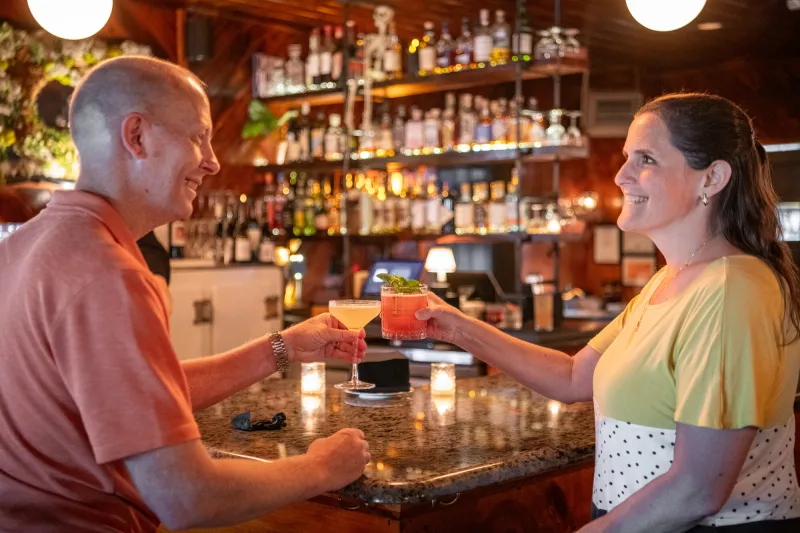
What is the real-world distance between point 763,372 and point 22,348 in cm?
125

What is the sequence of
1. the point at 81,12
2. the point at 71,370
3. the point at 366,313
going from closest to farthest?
the point at 71,370, the point at 366,313, the point at 81,12

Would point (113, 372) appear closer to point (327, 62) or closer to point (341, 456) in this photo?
point (341, 456)

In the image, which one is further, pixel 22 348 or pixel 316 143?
pixel 316 143

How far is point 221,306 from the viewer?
5.83 m

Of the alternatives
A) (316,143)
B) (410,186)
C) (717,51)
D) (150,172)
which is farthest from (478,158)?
(150,172)

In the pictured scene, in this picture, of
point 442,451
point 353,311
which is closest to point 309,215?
point 353,311

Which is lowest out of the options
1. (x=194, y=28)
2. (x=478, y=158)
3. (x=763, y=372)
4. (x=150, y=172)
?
(x=763, y=372)

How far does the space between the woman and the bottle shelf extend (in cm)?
350

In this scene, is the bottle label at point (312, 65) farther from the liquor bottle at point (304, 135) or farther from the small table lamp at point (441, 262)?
the small table lamp at point (441, 262)

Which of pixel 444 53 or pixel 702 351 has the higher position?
pixel 444 53

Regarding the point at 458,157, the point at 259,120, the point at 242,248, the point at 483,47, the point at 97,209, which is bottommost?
the point at 242,248

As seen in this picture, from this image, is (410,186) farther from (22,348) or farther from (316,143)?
(22,348)

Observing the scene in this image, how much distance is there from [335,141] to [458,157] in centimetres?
118

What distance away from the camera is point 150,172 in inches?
61.1
